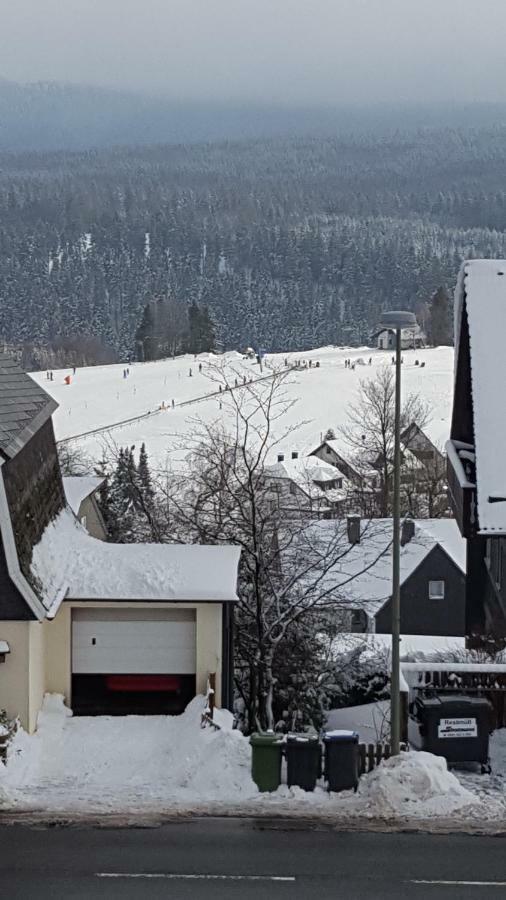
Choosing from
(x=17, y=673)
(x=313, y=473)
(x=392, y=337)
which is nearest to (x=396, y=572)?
(x=392, y=337)

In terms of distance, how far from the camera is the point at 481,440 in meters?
19.8

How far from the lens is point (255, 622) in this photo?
71.6 ft

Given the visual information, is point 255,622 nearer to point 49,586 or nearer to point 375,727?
point 375,727

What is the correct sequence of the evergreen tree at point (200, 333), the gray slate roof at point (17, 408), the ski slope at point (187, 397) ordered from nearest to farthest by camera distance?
the gray slate roof at point (17, 408) → the ski slope at point (187, 397) → the evergreen tree at point (200, 333)

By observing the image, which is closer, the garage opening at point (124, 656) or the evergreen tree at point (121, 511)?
the garage opening at point (124, 656)

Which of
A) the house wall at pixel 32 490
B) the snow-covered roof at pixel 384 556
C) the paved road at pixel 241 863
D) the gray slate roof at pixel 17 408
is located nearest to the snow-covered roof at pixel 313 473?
the snow-covered roof at pixel 384 556

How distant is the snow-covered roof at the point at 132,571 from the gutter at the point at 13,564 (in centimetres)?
34

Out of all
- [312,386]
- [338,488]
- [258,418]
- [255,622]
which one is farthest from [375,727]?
[312,386]

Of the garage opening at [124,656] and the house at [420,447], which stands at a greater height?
the house at [420,447]

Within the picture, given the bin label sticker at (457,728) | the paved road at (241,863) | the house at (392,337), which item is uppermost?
the house at (392,337)

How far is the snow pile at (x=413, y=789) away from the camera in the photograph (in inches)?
532

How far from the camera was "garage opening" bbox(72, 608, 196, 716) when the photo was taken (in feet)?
56.7

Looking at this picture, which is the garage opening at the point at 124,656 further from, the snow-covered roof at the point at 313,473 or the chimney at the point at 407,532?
the snow-covered roof at the point at 313,473

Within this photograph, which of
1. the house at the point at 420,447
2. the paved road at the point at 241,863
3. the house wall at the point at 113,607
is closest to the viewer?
the paved road at the point at 241,863
